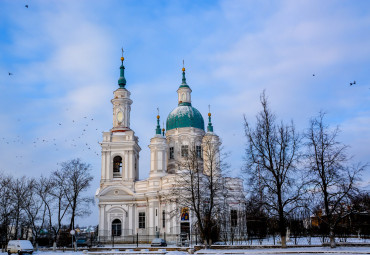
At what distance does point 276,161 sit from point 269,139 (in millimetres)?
1451

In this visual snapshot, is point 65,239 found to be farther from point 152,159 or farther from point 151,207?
point 152,159

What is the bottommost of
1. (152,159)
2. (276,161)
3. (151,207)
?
(151,207)

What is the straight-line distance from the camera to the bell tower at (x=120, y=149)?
50438 mm

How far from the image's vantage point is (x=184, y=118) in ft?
179

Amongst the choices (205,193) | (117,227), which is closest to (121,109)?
(117,227)

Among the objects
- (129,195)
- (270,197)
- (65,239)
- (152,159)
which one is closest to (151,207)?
(129,195)

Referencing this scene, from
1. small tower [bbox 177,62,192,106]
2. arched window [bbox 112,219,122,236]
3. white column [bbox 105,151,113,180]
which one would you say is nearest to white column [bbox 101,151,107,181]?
white column [bbox 105,151,113,180]

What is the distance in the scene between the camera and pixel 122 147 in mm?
50875

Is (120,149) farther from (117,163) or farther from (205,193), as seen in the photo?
(205,193)

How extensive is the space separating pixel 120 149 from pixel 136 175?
4.37 m

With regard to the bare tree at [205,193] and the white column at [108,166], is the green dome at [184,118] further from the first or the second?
the bare tree at [205,193]

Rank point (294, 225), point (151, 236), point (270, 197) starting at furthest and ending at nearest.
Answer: point (151, 236) < point (294, 225) < point (270, 197)

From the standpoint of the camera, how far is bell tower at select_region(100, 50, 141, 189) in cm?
5044

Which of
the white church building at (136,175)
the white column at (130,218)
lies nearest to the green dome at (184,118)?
the white church building at (136,175)
